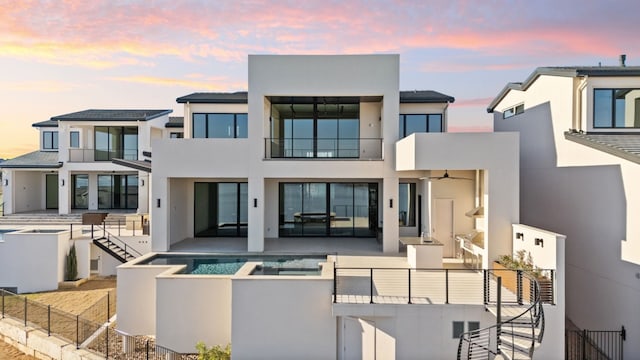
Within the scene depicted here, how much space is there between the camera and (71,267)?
17.7m

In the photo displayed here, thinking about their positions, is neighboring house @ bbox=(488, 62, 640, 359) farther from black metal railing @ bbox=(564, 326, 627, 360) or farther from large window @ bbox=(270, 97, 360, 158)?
large window @ bbox=(270, 97, 360, 158)

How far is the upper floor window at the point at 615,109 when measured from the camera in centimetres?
1325

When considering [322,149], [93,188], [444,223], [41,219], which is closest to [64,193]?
[93,188]

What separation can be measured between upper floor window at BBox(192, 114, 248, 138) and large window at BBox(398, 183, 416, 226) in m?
8.63

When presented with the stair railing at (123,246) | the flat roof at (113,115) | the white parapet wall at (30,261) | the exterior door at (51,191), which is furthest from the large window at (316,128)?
the exterior door at (51,191)

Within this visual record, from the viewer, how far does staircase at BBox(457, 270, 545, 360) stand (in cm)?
830

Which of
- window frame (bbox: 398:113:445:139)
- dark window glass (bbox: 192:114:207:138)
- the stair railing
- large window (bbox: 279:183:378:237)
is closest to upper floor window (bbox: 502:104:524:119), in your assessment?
window frame (bbox: 398:113:445:139)

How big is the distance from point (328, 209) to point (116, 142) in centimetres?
1723

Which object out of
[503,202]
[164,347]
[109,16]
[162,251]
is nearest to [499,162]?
[503,202]

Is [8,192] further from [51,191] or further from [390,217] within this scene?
[390,217]

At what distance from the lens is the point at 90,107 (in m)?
28.8

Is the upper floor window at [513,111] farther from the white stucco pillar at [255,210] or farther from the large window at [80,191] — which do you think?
the large window at [80,191]

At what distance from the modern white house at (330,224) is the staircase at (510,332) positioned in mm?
120

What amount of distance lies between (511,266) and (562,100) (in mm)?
7128
